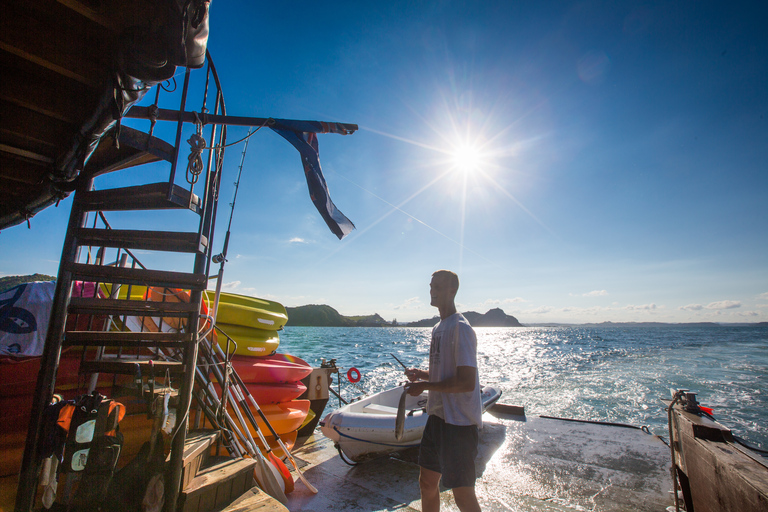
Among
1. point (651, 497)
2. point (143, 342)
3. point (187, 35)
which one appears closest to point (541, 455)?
point (651, 497)

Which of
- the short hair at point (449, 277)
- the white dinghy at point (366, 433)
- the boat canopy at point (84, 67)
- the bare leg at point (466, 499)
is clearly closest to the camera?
the boat canopy at point (84, 67)

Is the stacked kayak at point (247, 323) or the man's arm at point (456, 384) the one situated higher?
the stacked kayak at point (247, 323)

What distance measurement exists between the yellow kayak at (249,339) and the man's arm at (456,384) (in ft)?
12.7

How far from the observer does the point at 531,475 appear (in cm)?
501

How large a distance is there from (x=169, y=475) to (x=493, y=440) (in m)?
5.97

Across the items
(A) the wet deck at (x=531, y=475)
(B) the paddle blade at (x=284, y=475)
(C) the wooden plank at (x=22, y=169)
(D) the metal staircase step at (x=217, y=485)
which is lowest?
(A) the wet deck at (x=531, y=475)

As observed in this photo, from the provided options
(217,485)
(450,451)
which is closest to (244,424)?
(217,485)

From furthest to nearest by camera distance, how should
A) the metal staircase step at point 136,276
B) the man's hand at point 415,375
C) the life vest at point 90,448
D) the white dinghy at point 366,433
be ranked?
the white dinghy at point 366,433
the man's hand at point 415,375
the metal staircase step at point 136,276
the life vest at point 90,448

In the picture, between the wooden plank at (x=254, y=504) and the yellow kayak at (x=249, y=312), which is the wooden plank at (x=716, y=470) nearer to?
the wooden plank at (x=254, y=504)

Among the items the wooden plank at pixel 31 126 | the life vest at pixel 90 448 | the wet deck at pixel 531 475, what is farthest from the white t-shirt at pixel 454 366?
the wooden plank at pixel 31 126

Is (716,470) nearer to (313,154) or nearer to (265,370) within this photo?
(313,154)

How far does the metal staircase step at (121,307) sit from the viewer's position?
253 cm

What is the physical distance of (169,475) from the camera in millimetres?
2518

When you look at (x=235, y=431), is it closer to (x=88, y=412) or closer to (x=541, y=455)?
(x=88, y=412)
